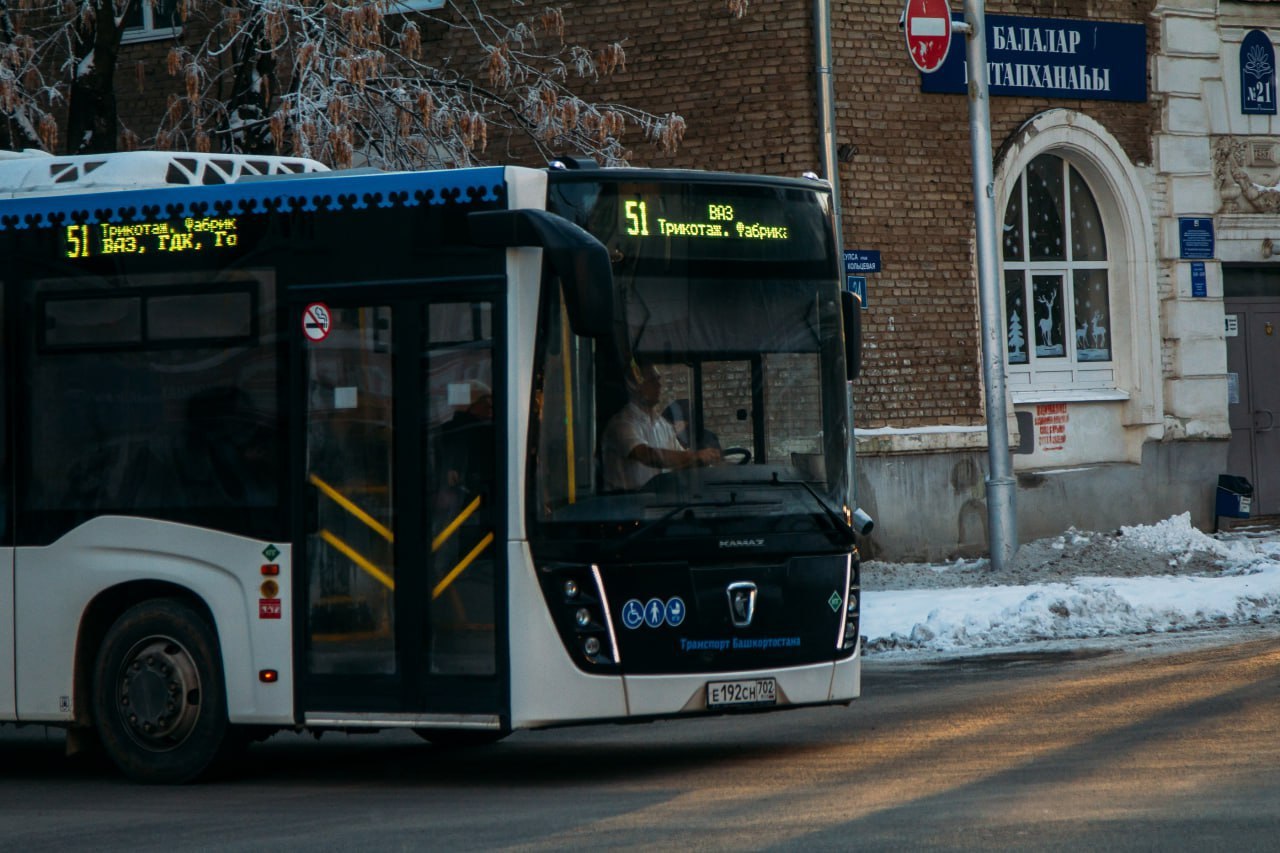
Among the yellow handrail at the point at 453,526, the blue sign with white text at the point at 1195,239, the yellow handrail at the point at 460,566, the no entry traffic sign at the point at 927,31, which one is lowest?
the yellow handrail at the point at 460,566

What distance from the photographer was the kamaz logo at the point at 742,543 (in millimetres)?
8805

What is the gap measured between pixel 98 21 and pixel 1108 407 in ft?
36.8

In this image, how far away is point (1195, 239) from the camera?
72.1 feet

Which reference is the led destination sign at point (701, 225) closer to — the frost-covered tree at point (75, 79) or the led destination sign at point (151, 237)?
the led destination sign at point (151, 237)

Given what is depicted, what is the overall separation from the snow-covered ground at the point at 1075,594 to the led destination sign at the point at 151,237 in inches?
275

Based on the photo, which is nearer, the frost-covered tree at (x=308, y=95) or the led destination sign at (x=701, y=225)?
the led destination sign at (x=701, y=225)

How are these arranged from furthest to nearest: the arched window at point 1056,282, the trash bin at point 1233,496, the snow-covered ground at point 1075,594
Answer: the trash bin at point 1233,496, the arched window at point 1056,282, the snow-covered ground at point 1075,594

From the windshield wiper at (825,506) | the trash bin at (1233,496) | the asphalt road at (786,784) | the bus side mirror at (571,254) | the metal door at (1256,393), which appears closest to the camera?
the asphalt road at (786,784)

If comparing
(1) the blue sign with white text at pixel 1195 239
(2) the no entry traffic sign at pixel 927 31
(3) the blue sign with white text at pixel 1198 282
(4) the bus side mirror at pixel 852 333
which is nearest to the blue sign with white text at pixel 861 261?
(2) the no entry traffic sign at pixel 927 31

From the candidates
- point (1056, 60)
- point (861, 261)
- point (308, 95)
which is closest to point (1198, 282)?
point (1056, 60)

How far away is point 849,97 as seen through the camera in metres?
19.9

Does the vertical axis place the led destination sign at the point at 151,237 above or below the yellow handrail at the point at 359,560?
above

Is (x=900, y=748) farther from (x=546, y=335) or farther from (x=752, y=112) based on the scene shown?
(x=752, y=112)

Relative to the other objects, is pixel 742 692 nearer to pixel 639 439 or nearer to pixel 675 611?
pixel 675 611
